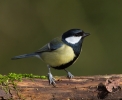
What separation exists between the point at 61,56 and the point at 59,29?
2166 millimetres

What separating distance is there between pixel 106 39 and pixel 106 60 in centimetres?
32

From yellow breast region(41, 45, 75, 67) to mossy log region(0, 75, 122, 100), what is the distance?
30 centimetres

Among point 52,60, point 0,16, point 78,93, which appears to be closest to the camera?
point 78,93

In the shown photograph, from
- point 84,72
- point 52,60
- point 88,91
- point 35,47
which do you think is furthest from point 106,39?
point 88,91

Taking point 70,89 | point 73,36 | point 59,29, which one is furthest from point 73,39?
point 59,29

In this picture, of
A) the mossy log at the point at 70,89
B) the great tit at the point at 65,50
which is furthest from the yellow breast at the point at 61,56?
the mossy log at the point at 70,89

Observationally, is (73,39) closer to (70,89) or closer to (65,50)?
(65,50)

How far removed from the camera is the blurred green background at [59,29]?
4840 mm

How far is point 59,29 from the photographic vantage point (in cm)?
493

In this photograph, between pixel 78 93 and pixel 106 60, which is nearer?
pixel 78 93

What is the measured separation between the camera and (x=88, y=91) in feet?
8.02

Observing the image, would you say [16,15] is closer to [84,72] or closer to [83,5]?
[83,5]

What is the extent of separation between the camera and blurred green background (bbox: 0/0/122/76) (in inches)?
191

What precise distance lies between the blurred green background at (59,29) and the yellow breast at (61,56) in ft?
6.18
